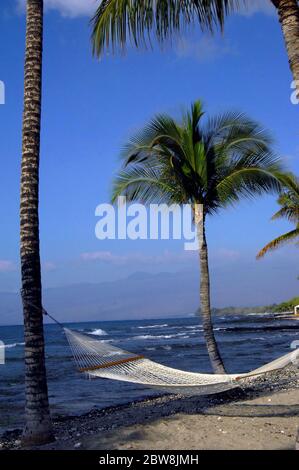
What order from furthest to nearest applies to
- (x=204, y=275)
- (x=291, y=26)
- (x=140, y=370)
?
(x=204, y=275) → (x=140, y=370) → (x=291, y=26)

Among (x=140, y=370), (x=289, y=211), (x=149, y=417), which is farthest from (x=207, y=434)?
(x=289, y=211)

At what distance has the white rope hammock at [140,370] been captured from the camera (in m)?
7.34

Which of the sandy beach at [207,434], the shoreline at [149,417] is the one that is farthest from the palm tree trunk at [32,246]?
the sandy beach at [207,434]

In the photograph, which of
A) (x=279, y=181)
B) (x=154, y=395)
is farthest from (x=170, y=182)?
(x=154, y=395)

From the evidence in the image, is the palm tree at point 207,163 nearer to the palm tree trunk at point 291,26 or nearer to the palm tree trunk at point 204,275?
the palm tree trunk at point 204,275

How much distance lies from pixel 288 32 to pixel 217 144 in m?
5.26

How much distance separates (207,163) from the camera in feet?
34.5

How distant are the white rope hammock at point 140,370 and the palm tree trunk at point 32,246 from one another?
A: 1292 millimetres

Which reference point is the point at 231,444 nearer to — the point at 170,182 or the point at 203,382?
the point at 203,382

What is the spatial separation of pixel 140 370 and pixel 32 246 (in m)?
2.69

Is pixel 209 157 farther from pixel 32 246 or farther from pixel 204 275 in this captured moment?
pixel 32 246

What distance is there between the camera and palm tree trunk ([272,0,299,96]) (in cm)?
527

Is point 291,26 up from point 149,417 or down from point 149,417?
up
